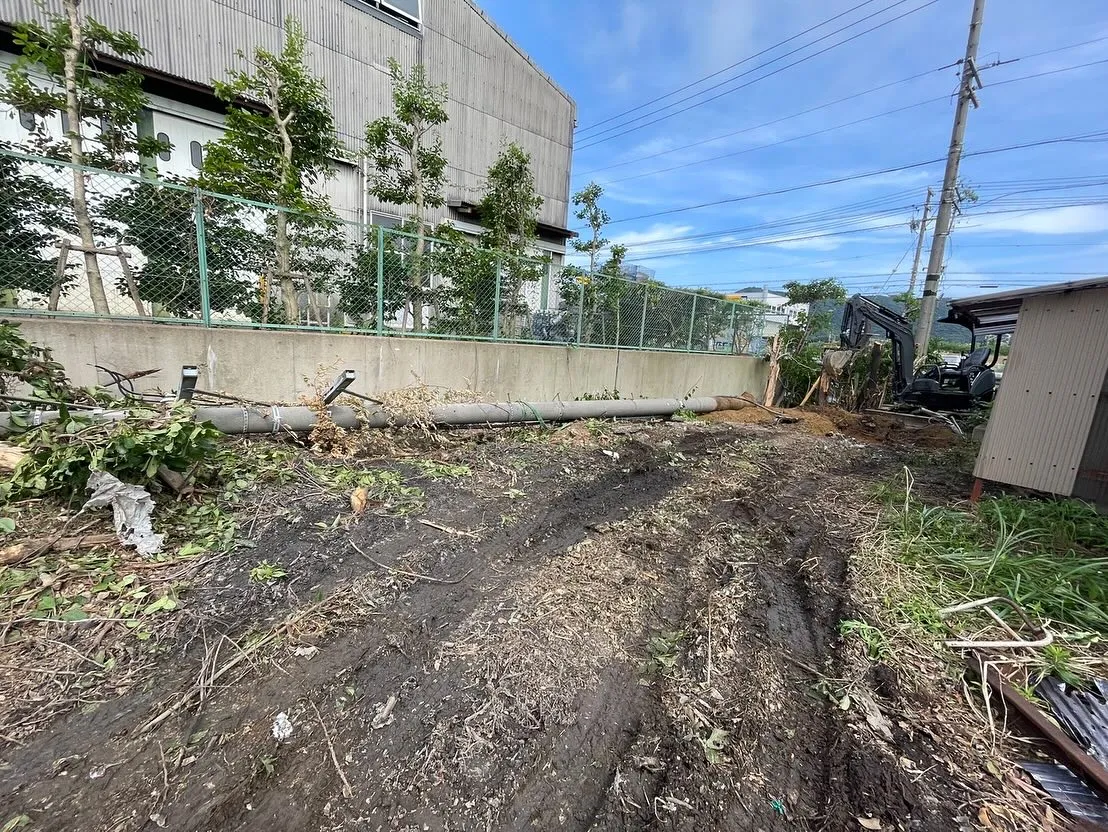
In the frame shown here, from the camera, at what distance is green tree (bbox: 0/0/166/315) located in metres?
4.36

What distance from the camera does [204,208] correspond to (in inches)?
182

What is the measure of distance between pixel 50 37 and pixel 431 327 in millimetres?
4743

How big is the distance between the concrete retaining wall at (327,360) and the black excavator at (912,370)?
4.70 m

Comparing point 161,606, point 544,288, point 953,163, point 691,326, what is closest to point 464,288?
point 544,288

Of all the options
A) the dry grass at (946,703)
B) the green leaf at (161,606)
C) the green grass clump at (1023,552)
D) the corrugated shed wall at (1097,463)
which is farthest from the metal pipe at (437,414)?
the corrugated shed wall at (1097,463)

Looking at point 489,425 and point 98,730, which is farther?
point 489,425

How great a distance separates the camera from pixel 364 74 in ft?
37.3

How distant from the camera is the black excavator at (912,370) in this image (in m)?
9.61

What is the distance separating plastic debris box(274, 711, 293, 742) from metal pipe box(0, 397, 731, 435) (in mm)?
2587

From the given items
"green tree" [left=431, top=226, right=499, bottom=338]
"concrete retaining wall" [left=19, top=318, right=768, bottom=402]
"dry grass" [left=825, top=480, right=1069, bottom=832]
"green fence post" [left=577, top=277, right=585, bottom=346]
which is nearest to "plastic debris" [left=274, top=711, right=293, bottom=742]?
"dry grass" [left=825, top=480, right=1069, bottom=832]

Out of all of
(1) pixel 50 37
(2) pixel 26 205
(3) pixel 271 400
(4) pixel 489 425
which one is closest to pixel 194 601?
(3) pixel 271 400

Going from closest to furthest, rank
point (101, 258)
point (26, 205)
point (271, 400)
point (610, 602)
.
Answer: point (610, 602) → point (26, 205) → point (101, 258) → point (271, 400)

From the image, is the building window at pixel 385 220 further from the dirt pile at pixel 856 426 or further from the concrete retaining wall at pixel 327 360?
the dirt pile at pixel 856 426

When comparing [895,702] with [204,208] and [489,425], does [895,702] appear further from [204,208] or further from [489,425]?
[204,208]
